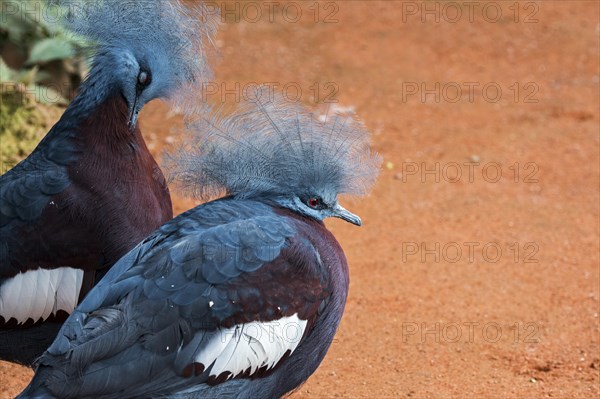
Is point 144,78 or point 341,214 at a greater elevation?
point 144,78

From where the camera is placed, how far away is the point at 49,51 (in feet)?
24.0

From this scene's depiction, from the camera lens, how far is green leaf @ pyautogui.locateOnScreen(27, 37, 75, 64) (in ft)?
23.8

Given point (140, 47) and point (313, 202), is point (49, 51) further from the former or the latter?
point (313, 202)

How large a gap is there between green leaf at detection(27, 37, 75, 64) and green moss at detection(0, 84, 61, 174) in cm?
65

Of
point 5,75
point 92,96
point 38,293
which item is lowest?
point 38,293

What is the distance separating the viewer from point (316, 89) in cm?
→ 877

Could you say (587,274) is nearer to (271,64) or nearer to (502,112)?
(502,112)

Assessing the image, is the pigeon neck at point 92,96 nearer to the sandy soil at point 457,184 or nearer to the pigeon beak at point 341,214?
the pigeon beak at point 341,214

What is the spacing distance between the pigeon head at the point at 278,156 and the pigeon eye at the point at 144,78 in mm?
483

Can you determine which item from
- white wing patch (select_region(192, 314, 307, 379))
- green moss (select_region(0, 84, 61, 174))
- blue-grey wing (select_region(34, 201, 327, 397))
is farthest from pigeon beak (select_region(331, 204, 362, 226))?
green moss (select_region(0, 84, 61, 174))

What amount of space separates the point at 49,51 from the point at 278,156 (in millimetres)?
4286

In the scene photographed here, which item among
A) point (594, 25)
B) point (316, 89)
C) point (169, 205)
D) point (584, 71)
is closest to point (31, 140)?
point (169, 205)

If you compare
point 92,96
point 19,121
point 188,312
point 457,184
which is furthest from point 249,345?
point 457,184

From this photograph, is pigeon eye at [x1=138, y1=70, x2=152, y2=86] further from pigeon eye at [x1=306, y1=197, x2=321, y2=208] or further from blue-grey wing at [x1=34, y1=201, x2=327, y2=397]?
pigeon eye at [x1=306, y1=197, x2=321, y2=208]
